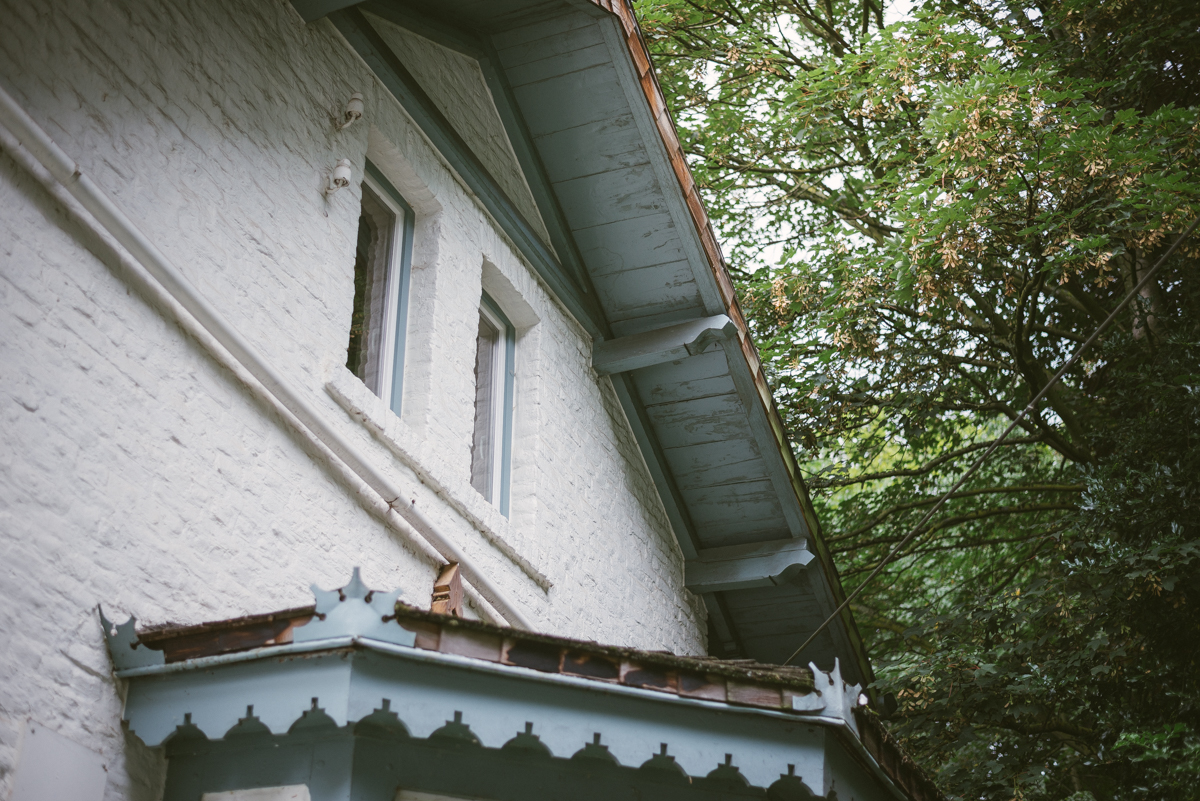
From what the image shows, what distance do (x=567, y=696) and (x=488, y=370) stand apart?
340cm

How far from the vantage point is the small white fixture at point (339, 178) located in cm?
531

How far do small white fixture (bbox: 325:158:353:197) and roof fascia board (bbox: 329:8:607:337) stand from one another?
0.87 metres

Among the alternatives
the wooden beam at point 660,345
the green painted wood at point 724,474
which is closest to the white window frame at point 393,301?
the wooden beam at point 660,345

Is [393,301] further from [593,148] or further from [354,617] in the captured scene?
[354,617]

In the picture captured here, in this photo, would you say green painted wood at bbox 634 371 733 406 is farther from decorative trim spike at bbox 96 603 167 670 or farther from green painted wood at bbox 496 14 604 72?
decorative trim spike at bbox 96 603 167 670

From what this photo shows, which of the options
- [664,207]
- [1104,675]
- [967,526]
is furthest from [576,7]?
[967,526]

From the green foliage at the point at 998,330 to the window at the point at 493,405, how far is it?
9.91 ft

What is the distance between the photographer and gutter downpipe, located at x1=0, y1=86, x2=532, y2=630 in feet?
11.9

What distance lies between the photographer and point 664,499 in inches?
328

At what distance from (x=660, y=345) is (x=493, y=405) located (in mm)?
1292

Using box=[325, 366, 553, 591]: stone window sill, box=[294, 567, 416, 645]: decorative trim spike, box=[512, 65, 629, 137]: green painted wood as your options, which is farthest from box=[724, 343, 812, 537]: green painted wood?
box=[294, 567, 416, 645]: decorative trim spike

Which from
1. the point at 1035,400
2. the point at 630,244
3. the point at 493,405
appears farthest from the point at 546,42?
the point at 1035,400

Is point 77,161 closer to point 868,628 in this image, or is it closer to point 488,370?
point 488,370

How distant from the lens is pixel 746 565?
8250 mm
